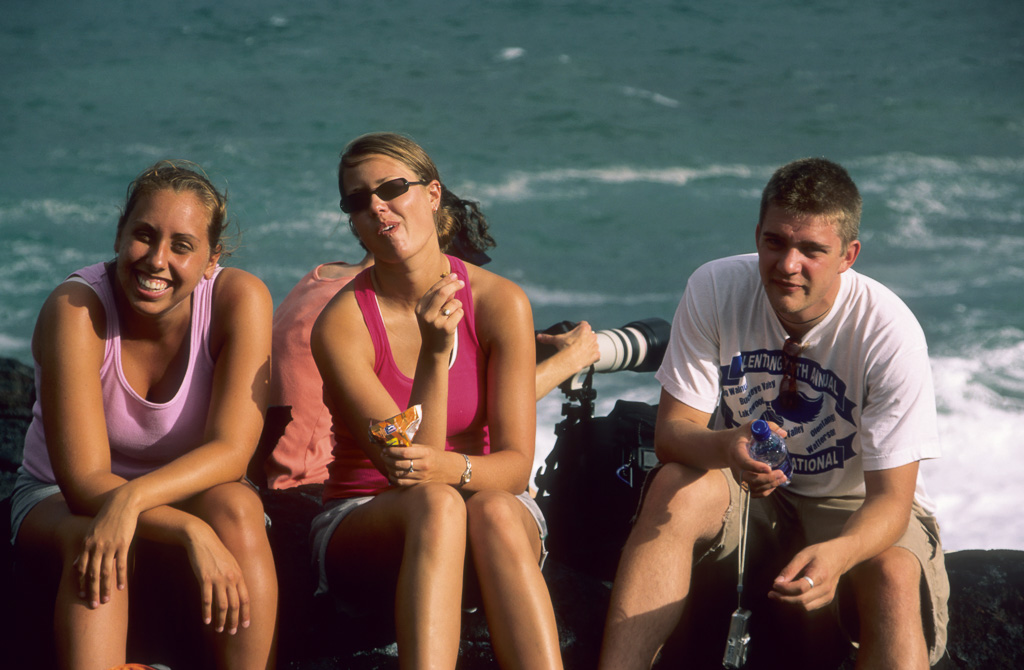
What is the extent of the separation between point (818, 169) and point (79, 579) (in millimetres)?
2261

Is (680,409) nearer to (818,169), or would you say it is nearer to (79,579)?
(818,169)

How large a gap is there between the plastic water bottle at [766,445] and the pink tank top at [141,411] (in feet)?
5.19

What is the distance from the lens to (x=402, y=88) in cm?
1784

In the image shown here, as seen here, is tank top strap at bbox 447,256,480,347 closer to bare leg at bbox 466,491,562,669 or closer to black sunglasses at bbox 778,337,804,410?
bare leg at bbox 466,491,562,669

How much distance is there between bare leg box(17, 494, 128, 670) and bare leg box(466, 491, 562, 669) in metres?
0.94

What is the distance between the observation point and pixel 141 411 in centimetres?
295

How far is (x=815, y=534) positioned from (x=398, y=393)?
1317 mm

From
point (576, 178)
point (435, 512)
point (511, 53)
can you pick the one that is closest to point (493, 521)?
point (435, 512)

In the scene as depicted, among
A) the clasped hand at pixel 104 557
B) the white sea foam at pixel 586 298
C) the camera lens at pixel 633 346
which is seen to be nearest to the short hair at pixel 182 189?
the clasped hand at pixel 104 557

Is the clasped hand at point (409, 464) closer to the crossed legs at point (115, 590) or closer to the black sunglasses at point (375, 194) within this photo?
the crossed legs at point (115, 590)

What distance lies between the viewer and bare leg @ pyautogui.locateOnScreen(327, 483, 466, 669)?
2.53 metres

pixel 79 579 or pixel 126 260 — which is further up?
pixel 126 260

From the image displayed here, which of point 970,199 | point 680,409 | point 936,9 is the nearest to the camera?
point 680,409

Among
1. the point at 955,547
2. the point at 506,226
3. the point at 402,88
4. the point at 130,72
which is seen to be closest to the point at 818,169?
the point at 955,547
